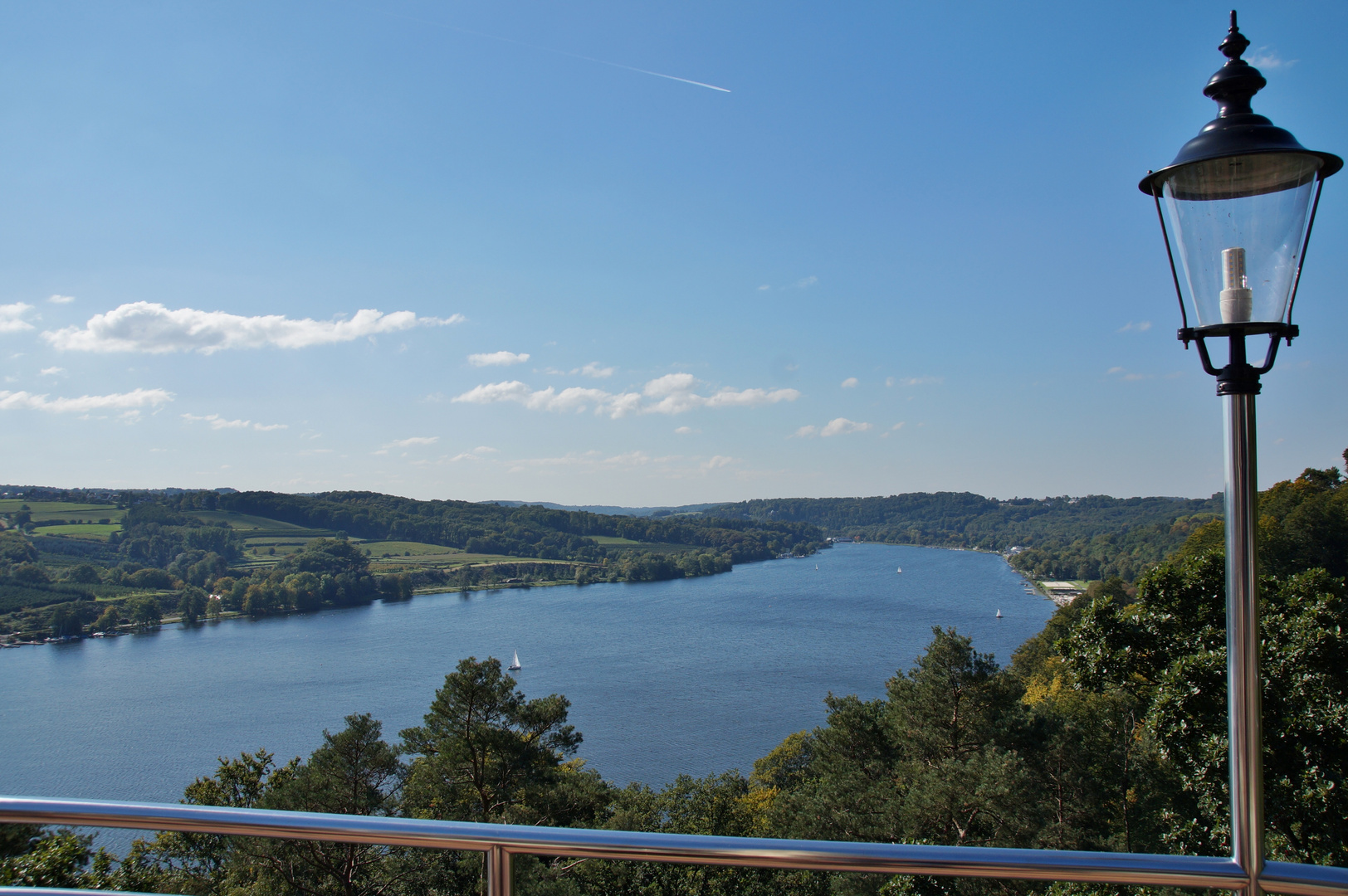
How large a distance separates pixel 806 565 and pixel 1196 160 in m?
89.5

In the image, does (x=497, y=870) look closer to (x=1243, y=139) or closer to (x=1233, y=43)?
(x=1243, y=139)

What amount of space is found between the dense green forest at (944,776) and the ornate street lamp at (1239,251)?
2.91 ft

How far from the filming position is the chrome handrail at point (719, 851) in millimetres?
1026

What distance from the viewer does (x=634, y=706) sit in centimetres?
3475

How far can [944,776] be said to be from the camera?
10742 millimetres

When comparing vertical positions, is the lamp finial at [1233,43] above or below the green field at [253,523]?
above

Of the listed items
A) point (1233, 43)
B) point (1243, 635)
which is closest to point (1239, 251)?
point (1233, 43)

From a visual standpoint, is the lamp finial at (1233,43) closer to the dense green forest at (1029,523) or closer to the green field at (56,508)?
the dense green forest at (1029,523)

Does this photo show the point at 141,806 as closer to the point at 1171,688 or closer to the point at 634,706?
the point at 1171,688

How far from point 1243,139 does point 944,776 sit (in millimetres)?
10998

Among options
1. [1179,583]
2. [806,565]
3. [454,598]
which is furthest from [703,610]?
[1179,583]

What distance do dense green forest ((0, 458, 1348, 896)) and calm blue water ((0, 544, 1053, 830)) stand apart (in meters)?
8.04

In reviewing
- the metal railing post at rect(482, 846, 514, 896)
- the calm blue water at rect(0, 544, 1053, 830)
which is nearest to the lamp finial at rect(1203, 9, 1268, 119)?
the metal railing post at rect(482, 846, 514, 896)

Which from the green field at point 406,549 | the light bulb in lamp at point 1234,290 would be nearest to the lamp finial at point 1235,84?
the light bulb in lamp at point 1234,290
